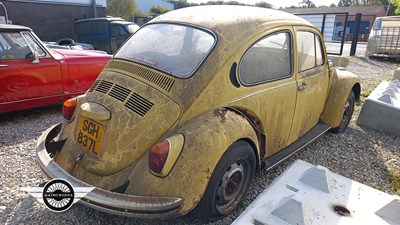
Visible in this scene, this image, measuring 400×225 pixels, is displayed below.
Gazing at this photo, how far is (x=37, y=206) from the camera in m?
2.74

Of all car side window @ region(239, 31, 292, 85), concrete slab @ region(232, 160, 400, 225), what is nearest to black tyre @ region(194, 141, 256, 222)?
concrete slab @ region(232, 160, 400, 225)

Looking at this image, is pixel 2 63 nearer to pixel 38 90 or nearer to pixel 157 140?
pixel 38 90

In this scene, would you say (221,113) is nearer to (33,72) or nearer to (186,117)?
(186,117)

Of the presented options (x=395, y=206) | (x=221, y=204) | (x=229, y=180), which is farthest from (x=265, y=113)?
(x=395, y=206)

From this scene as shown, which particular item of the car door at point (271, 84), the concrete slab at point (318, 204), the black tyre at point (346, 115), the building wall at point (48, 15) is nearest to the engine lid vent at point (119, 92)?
the car door at point (271, 84)

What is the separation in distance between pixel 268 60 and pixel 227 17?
1.98 ft

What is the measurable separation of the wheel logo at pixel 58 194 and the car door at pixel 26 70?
9.81 feet

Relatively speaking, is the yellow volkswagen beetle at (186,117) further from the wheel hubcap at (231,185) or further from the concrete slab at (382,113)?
the concrete slab at (382,113)

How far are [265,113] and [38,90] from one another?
155 inches

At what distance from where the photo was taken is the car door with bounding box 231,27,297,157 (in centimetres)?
271

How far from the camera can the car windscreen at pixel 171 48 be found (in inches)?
103

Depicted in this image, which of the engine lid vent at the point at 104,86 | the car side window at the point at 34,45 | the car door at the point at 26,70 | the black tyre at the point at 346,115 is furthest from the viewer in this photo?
the car side window at the point at 34,45

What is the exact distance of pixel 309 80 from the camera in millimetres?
3479

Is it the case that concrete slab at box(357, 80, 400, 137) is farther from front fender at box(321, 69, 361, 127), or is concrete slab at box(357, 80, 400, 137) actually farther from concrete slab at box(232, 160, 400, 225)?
concrete slab at box(232, 160, 400, 225)
